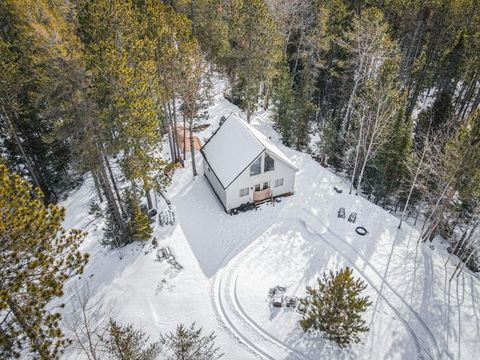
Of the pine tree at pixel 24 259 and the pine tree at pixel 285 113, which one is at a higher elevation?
the pine tree at pixel 24 259

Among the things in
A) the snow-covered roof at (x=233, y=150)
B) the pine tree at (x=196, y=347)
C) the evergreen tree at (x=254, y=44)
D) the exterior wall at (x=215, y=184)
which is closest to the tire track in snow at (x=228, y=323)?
the pine tree at (x=196, y=347)

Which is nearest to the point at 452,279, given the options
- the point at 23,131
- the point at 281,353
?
the point at 281,353

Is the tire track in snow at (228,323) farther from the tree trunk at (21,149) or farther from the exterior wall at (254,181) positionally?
the tree trunk at (21,149)

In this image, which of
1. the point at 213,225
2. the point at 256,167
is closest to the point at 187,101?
the point at 256,167

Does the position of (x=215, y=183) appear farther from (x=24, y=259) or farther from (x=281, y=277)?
(x=24, y=259)

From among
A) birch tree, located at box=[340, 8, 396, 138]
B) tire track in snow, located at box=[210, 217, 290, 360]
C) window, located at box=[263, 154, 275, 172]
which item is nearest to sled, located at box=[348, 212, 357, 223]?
window, located at box=[263, 154, 275, 172]

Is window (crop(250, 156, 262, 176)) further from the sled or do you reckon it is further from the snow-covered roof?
the sled

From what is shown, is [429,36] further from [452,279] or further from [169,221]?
[169,221]

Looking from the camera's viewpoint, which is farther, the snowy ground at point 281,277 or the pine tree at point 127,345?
the snowy ground at point 281,277

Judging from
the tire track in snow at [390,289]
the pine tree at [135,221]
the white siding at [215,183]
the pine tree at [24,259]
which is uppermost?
the pine tree at [24,259]
